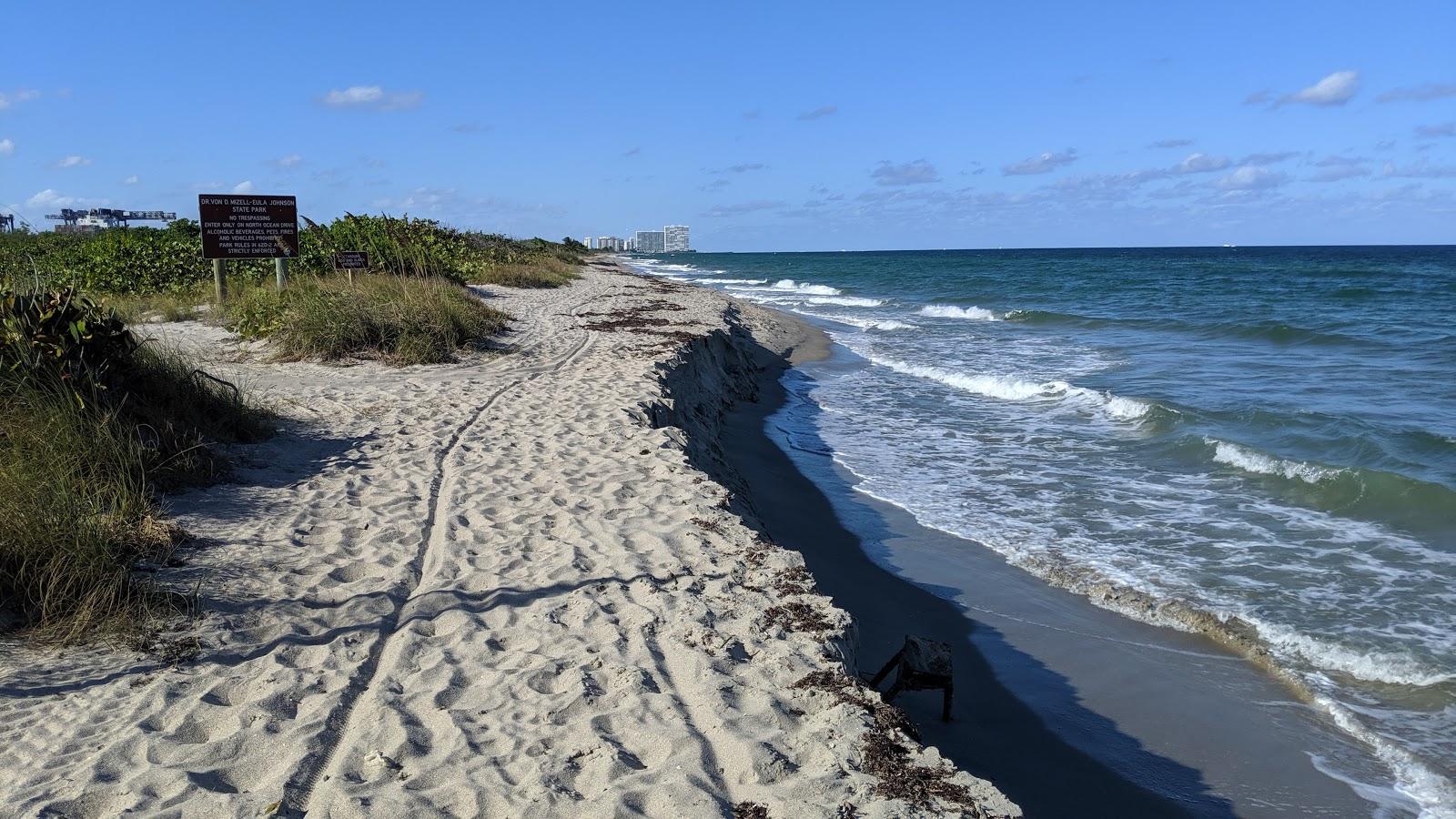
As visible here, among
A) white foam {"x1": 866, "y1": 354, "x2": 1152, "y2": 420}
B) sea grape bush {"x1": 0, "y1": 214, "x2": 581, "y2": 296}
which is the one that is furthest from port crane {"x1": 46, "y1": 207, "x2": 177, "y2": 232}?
white foam {"x1": 866, "y1": 354, "x2": 1152, "y2": 420}

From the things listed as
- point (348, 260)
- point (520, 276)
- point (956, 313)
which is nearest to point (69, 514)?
point (348, 260)

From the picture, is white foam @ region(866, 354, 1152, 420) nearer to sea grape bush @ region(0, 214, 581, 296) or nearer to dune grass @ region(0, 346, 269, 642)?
sea grape bush @ region(0, 214, 581, 296)

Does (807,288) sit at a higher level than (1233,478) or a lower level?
higher

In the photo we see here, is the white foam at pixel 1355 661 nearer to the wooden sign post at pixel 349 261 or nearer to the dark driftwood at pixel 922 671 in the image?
the dark driftwood at pixel 922 671

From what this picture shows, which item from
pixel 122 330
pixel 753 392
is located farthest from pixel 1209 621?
pixel 753 392

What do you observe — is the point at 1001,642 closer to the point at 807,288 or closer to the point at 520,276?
the point at 520,276

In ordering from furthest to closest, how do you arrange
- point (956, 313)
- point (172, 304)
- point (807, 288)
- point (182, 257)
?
1. point (807, 288)
2. point (956, 313)
3. point (182, 257)
4. point (172, 304)

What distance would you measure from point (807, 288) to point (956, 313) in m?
19.0

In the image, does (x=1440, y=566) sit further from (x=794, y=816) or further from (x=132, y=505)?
(x=132, y=505)

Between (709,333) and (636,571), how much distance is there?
11560 mm

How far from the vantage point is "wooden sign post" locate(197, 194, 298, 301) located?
13.6 meters

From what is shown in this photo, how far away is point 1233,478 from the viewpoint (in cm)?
977

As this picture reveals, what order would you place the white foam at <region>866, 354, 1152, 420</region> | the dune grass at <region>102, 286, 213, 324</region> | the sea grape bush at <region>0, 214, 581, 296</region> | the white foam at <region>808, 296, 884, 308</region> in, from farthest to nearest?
the white foam at <region>808, 296, 884, 308</region> → the sea grape bush at <region>0, 214, 581, 296</region> → the dune grass at <region>102, 286, 213, 324</region> → the white foam at <region>866, 354, 1152, 420</region>

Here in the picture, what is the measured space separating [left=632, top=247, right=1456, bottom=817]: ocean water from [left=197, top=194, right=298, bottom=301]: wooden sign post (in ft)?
28.9
